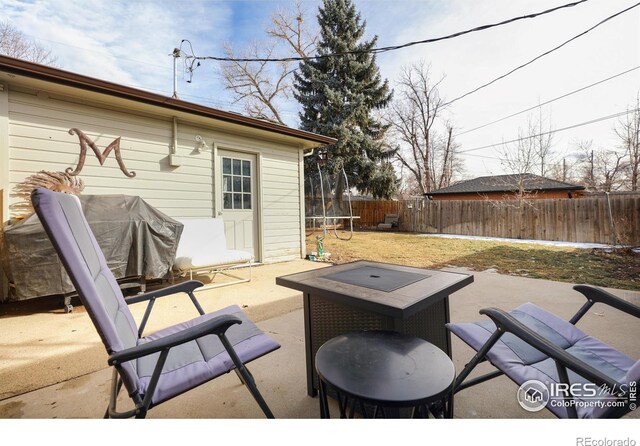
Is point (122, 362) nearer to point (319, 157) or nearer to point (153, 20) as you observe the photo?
point (153, 20)

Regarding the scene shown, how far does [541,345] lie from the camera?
35.8 inches

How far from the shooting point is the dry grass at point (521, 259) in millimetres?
4109

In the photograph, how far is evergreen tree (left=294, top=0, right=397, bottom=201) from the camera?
11.1 meters

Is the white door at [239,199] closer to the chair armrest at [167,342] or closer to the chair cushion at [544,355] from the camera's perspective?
the chair armrest at [167,342]

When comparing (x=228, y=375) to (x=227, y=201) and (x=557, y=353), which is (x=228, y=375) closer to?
(x=557, y=353)

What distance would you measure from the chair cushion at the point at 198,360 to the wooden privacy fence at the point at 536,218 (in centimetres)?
885

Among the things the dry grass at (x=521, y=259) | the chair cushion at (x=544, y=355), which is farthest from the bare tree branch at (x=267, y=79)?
the chair cushion at (x=544, y=355)

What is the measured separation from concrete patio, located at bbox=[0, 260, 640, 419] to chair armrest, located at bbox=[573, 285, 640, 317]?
53 cm

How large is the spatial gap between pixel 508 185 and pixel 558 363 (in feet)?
43.0

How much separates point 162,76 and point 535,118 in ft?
45.1

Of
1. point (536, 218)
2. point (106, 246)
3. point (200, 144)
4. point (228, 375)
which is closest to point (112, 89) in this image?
point (200, 144)

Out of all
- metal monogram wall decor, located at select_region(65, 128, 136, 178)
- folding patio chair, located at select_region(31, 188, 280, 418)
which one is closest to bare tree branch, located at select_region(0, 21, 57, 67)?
metal monogram wall decor, located at select_region(65, 128, 136, 178)

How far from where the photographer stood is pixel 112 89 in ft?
11.3
